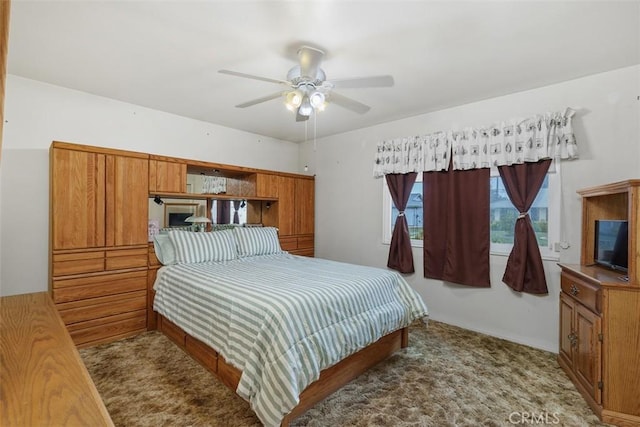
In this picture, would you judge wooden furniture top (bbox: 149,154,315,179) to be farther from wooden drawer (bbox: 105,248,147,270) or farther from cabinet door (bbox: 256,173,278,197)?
wooden drawer (bbox: 105,248,147,270)

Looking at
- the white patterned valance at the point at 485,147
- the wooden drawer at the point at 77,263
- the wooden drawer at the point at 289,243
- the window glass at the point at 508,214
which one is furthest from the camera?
the wooden drawer at the point at 289,243

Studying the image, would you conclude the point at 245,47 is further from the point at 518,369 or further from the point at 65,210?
the point at 518,369

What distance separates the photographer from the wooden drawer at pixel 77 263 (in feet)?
8.91

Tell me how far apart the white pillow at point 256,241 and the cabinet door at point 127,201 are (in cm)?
102

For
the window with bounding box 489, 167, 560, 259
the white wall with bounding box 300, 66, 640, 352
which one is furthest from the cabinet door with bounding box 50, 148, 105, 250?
the window with bounding box 489, 167, 560, 259

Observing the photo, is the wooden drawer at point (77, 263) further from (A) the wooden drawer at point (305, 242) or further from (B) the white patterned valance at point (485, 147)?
(B) the white patterned valance at point (485, 147)

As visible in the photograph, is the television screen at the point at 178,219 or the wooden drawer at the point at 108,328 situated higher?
the television screen at the point at 178,219

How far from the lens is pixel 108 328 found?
2.98 metres

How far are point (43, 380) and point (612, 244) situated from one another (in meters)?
3.40

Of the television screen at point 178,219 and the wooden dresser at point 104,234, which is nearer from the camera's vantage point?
the wooden dresser at point 104,234

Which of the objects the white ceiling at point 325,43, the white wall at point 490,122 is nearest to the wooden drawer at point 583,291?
the white wall at point 490,122

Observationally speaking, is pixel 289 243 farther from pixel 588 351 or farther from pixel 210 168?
pixel 588 351

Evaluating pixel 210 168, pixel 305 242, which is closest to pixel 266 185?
pixel 210 168

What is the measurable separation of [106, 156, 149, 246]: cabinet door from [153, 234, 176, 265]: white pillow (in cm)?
12
